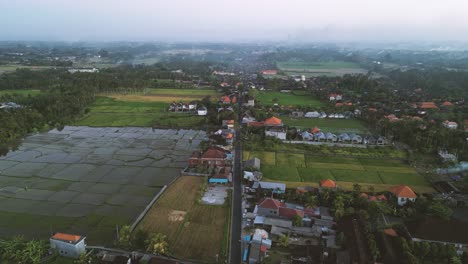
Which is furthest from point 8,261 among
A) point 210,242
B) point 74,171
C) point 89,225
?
point 74,171

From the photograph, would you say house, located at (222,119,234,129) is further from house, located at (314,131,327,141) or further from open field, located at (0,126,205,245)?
house, located at (314,131,327,141)

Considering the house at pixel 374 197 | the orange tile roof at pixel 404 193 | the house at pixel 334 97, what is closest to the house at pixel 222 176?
the house at pixel 374 197

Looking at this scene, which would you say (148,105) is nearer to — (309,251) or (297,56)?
(309,251)

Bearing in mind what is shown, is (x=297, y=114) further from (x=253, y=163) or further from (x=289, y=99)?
(x=253, y=163)

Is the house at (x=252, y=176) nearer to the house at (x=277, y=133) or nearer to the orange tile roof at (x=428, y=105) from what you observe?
the house at (x=277, y=133)

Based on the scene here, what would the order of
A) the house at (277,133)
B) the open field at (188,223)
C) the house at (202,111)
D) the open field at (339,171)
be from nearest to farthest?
the open field at (188,223) < the open field at (339,171) < the house at (277,133) < the house at (202,111)

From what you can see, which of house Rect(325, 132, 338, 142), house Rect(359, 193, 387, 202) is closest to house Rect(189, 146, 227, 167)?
house Rect(359, 193, 387, 202)
